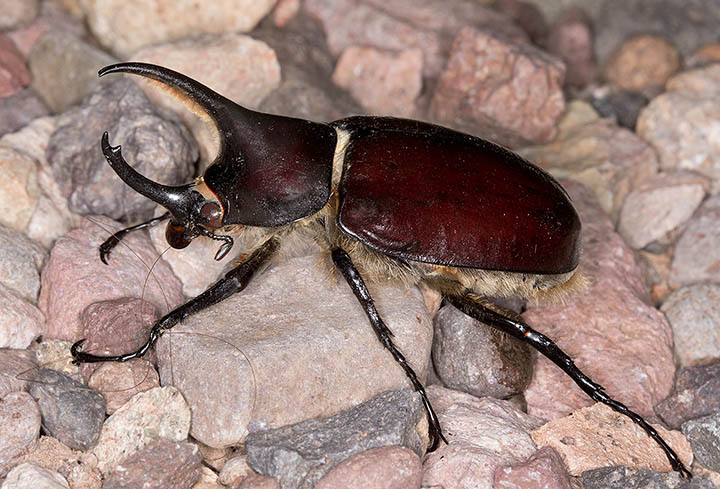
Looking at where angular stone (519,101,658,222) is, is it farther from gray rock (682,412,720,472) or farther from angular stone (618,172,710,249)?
gray rock (682,412,720,472)

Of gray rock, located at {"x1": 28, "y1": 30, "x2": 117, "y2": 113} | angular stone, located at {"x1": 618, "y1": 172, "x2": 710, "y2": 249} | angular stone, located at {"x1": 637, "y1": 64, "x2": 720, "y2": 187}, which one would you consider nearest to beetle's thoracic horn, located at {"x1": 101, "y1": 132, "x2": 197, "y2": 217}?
gray rock, located at {"x1": 28, "y1": 30, "x2": 117, "y2": 113}

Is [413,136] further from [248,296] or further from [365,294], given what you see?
[248,296]

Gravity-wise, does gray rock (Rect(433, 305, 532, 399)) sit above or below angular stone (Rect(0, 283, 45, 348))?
above

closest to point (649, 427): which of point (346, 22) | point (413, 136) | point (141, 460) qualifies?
point (413, 136)

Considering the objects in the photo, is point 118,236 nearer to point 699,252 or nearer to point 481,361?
point 481,361

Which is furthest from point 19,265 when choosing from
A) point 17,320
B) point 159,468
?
point 159,468

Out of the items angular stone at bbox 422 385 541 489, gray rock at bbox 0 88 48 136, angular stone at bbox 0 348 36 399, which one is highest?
angular stone at bbox 422 385 541 489

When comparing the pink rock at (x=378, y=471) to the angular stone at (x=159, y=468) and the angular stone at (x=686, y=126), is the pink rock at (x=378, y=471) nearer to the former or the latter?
the angular stone at (x=159, y=468)
